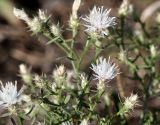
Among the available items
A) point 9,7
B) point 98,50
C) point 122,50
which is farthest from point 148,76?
point 9,7

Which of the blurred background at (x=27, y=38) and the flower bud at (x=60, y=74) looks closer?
the flower bud at (x=60, y=74)

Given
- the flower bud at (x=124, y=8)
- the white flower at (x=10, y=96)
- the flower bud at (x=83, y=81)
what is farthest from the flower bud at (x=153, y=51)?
the white flower at (x=10, y=96)

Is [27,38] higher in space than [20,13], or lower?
higher

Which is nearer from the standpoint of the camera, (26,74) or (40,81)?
(40,81)

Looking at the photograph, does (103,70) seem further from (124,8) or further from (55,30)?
(124,8)

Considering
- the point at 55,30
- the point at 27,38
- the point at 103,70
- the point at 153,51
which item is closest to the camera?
the point at 103,70

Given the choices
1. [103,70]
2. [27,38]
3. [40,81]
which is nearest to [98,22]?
[103,70]

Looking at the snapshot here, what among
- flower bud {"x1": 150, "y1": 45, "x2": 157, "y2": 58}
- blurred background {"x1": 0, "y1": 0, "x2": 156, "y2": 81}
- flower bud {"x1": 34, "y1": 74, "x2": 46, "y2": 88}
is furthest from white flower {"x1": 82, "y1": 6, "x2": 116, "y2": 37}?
blurred background {"x1": 0, "y1": 0, "x2": 156, "y2": 81}

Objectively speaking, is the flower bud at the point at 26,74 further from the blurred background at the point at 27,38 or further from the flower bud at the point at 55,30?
the blurred background at the point at 27,38
